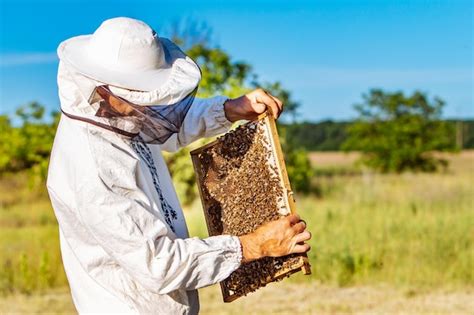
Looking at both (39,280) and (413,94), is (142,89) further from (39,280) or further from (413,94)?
(413,94)

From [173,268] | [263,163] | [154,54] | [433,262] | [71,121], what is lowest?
[433,262]

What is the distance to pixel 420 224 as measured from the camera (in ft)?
34.1

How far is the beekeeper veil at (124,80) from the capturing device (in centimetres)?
248

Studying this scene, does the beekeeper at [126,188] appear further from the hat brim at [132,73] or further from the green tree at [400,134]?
the green tree at [400,134]

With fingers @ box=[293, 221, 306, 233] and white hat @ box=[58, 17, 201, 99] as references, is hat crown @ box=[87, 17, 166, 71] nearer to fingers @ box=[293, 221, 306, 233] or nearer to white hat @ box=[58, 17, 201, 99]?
white hat @ box=[58, 17, 201, 99]

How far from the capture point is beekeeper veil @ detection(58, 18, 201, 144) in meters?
2.48

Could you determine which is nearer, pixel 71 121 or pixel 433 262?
pixel 71 121

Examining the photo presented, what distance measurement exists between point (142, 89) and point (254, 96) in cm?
60

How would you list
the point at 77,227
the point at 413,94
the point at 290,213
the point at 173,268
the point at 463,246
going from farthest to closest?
the point at 413,94, the point at 463,246, the point at 290,213, the point at 77,227, the point at 173,268

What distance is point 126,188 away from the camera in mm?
2453

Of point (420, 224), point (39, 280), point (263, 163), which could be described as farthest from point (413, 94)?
point (263, 163)

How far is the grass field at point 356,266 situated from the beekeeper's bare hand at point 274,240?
4.56m

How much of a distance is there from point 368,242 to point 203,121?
261 inches

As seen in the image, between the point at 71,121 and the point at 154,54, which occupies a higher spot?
the point at 154,54
